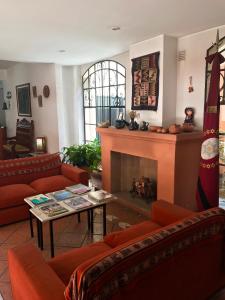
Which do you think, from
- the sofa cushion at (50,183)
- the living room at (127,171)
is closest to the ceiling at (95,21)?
the living room at (127,171)

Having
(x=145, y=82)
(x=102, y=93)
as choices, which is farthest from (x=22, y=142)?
(x=145, y=82)

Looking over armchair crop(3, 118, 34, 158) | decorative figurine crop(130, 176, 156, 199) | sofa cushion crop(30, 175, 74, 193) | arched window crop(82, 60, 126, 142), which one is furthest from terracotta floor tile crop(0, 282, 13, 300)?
armchair crop(3, 118, 34, 158)

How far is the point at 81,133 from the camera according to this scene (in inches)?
230

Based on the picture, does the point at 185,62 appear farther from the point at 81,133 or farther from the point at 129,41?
the point at 81,133

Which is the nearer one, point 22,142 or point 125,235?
point 125,235

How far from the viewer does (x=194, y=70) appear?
10.3 ft

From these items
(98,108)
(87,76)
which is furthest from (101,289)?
(87,76)

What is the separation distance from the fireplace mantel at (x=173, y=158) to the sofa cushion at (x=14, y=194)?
1.50 m

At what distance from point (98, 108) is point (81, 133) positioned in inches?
35.7

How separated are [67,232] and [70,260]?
1.27 meters

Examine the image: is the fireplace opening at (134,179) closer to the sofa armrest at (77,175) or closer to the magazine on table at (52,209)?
the sofa armrest at (77,175)

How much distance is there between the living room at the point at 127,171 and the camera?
1378 mm

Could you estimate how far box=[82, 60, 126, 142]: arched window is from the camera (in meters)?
4.58

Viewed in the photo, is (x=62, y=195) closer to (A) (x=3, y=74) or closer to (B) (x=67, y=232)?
(B) (x=67, y=232)
